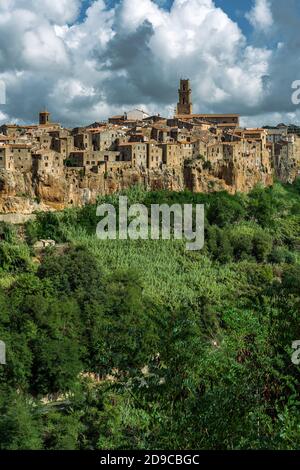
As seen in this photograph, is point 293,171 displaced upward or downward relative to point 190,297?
upward

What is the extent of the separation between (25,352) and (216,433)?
1769 cm

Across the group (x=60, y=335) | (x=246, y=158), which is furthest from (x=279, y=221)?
(x=60, y=335)

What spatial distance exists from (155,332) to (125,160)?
28.2 meters

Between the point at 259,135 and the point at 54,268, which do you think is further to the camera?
the point at 259,135

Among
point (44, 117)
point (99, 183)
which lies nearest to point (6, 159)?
point (99, 183)

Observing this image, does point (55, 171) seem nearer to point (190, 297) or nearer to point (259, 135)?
point (190, 297)

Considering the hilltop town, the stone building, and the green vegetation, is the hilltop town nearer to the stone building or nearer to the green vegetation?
the stone building

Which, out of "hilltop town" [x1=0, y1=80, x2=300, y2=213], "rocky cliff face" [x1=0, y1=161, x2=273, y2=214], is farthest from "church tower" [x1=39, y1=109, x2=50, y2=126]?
"rocky cliff face" [x1=0, y1=161, x2=273, y2=214]

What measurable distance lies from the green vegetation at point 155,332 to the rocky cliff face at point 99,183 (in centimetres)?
99

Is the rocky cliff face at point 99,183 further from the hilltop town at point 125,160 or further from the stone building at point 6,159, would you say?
the stone building at point 6,159

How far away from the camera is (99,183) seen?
41500mm

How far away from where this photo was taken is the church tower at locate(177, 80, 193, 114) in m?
69.6

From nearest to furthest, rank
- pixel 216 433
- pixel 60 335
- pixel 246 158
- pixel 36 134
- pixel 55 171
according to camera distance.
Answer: pixel 216 433, pixel 60 335, pixel 55 171, pixel 36 134, pixel 246 158

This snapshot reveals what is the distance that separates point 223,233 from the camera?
42031mm
